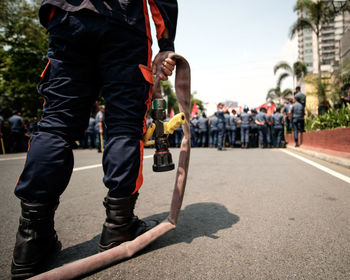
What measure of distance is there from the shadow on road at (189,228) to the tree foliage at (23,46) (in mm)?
18743

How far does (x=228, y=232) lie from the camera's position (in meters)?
1.49

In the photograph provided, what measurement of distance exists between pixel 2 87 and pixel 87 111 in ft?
75.4

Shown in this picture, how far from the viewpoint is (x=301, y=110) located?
892cm

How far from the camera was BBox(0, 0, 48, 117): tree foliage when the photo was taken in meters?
17.1

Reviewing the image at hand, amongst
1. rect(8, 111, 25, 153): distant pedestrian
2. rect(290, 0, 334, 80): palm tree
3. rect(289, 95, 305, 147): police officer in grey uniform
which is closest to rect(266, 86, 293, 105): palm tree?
rect(290, 0, 334, 80): palm tree

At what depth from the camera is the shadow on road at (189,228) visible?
1.28 m

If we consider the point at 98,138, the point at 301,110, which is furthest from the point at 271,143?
the point at 98,138

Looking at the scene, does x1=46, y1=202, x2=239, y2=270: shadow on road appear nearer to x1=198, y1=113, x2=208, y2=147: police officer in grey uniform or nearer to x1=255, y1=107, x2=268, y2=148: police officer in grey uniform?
x1=255, y1=107, x2=268, y2=148: police officer in grey uniform

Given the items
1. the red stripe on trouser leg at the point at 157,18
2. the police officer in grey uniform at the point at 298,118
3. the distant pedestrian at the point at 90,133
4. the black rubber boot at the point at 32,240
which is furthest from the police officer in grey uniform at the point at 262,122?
the black rubber boot at the point at 32,240

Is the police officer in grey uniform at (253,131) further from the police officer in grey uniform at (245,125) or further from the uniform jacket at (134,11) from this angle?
the uniform jacket at (134,11)

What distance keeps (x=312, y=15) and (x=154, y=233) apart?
65.8 ft

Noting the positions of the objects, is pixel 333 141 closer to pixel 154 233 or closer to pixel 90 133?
pixel 154 233

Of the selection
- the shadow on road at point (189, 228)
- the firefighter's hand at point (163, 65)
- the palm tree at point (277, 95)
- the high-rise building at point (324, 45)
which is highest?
the high-rise building at point (324, 45)

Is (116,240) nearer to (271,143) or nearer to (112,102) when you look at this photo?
(112,102)
